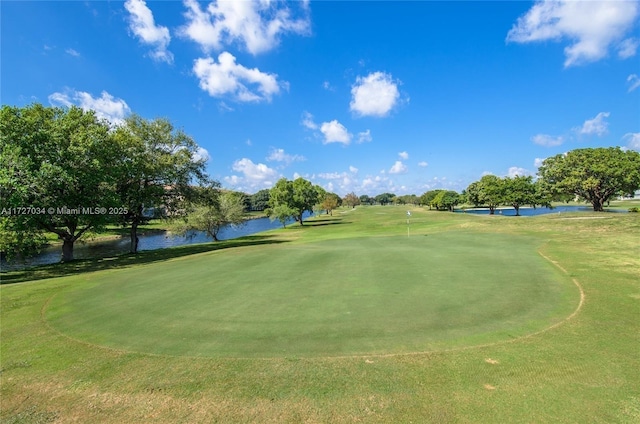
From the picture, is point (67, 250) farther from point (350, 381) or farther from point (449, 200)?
point (449, 200)

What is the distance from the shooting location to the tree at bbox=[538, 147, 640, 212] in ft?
151

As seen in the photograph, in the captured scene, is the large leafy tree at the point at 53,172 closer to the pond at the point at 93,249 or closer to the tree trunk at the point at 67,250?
the tree trunk at the point at 67,250

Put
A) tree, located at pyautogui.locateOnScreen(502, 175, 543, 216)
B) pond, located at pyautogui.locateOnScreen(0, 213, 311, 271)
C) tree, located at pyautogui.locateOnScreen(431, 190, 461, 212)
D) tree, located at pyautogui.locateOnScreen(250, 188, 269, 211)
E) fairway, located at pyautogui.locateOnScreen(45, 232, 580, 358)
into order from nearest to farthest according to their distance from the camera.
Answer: fairway, located at pyautogui.locateOnScreen(45, 232, 580, 358)
pond, located at pyautogui.locateOnScreen(0, 213, 311, 271)
tree, located at pyautogui.locateOnScreen(502, 175, 543, 216)
tree, located at pyautogui.locateOnScreen(431, 190, 461, 212)
tree, located at pyautogui.locateOnScreen(250, 188, 269, 211)

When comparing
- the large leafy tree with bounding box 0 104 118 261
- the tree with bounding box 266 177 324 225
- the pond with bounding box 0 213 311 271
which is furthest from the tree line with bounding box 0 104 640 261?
the tree with bounding box 266 177 324 225

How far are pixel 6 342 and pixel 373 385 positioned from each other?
10482 millimetres

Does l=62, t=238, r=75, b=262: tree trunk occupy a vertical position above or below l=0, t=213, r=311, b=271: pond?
above

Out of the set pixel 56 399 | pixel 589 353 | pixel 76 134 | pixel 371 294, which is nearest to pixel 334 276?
pixel 371 294

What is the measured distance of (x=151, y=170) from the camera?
3141 cm

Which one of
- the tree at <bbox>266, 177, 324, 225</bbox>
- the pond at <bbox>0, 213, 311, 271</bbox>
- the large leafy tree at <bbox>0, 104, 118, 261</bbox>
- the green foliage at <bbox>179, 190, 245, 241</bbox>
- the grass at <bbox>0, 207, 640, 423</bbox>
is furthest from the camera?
the tree at <bbox>266, 177, 324, 225</bbox>

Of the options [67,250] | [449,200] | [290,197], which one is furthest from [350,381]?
[449,200]

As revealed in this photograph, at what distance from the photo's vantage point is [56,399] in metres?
6.03

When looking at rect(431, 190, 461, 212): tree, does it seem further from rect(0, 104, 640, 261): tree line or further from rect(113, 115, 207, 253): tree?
rect(113, 115, 207, 253): tree

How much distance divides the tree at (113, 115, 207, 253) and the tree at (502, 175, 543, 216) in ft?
217

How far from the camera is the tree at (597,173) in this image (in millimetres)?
46094
